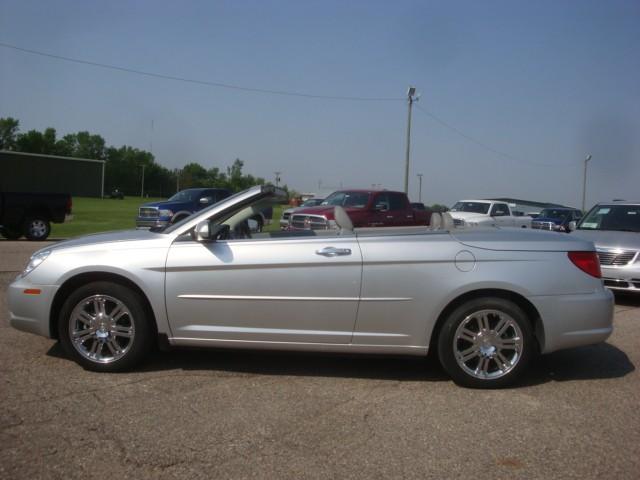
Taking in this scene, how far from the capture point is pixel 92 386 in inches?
167

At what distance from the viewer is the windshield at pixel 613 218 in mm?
9599

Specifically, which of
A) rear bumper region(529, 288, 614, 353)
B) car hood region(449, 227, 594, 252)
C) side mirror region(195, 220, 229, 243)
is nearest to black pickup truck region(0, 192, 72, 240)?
side mirror region(195, 220, 229, 243)

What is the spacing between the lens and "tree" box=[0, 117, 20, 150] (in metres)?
113

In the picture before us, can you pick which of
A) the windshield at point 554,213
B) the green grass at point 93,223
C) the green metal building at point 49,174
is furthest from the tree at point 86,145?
the windshield at point 554,213

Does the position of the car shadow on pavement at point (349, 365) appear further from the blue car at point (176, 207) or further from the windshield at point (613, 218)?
the blue car at point (176, 207)

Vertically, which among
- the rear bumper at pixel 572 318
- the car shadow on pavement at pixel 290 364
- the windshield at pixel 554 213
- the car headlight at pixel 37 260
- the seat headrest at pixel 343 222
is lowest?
the car shadow on pavement at pixel 290 364

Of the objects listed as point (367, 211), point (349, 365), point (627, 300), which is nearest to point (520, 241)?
point (349, 365)

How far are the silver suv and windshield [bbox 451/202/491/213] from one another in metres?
10.2

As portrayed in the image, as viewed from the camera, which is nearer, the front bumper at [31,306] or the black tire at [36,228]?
the front bumper at [31,306]

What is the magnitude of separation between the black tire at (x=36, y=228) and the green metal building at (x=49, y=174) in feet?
139

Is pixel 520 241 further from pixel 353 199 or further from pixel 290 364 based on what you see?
pixel 353 199

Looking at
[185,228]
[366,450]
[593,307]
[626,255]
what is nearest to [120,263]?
[185,228]

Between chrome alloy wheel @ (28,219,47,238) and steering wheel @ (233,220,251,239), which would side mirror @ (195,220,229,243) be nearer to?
steering wheel @ (233,220,251,239)

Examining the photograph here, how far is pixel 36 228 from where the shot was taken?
52.8 feet
